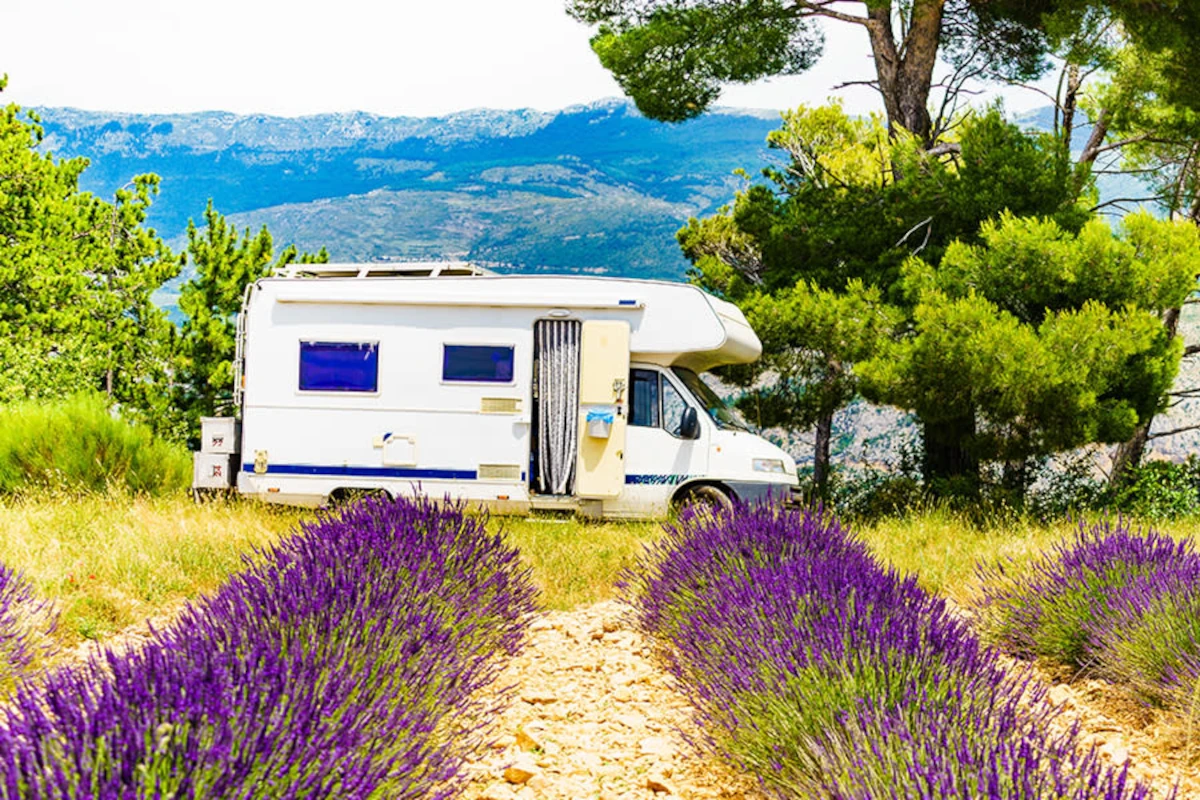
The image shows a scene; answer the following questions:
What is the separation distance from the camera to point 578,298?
36.0 feet

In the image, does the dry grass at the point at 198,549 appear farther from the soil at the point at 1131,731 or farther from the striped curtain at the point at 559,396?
the soil at the point at 1131,731

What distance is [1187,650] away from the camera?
5.42 meters

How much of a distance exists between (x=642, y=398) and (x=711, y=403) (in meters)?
0.74

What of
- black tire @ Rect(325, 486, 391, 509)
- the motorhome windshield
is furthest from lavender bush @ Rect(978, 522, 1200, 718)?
black tire @ Rect(325, 486, 391, 509)

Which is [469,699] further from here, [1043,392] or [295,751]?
[1043,392]

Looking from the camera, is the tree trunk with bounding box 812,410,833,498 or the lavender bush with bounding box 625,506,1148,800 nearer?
the lavender bush with bounding box 625,506,1148,800

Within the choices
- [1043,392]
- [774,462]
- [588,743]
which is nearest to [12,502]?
[774,462]

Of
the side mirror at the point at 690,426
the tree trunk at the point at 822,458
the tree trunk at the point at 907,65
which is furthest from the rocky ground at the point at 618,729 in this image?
the tree trunk at the point at 907,65

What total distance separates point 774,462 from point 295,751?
8622 millimetres

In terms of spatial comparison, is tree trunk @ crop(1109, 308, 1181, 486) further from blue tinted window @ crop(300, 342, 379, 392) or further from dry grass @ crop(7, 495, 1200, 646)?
blue tinted window @ crop(300, 342, 379, 392)

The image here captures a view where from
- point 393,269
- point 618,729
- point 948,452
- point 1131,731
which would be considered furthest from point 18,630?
point 948,452

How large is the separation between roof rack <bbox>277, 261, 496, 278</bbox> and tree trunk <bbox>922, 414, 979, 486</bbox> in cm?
617

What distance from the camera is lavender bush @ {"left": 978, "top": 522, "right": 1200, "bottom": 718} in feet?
17.8

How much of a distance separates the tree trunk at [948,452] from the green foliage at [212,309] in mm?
10898
